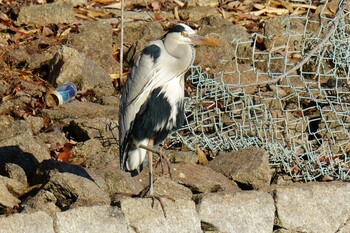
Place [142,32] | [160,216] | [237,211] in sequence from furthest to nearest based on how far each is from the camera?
[142,32] < [237,211] < [160,216]

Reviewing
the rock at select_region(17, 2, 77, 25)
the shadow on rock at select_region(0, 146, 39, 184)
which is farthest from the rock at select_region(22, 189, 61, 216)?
the rock at select_region(17, 2, 77, 25)

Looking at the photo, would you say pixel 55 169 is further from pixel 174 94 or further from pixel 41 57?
pixel 41 57

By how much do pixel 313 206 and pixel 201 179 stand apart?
77 cm

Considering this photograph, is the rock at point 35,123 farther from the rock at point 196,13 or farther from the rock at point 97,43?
the rock at point 196,13

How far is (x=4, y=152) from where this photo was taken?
24.8 feet

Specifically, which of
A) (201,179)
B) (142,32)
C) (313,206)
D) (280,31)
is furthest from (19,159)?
(280,31)

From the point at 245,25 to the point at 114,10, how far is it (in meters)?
1.30

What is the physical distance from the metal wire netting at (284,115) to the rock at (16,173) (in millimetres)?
1521

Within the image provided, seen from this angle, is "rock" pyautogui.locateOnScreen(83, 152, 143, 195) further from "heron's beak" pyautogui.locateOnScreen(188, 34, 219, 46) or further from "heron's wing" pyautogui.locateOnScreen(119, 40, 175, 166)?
"heron's beak" pyautogui.locateOnScreen(188, 34, 219, 46)

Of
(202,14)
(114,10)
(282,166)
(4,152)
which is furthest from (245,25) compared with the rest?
(4,152)

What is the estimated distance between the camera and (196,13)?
1100 centimetres

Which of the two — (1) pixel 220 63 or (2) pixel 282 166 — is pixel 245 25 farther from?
(2) pixel 282 166

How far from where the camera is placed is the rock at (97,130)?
812 centimetres

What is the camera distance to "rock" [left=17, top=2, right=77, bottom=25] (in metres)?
10.5
